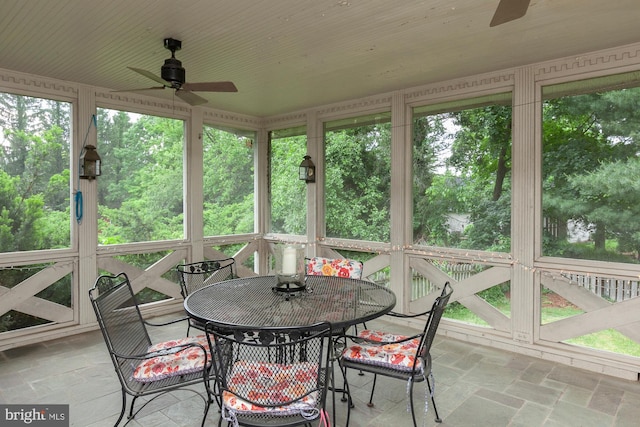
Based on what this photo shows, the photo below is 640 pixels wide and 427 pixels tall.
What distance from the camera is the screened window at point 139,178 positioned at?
458 centimetres

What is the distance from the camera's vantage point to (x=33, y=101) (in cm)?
379

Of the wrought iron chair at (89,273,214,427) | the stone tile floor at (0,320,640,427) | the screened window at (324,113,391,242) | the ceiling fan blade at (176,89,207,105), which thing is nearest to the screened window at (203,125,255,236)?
the screened window at (324,113,391,242)

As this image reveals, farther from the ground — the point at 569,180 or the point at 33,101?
the point at 33,101

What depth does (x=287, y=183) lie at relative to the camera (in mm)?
5723

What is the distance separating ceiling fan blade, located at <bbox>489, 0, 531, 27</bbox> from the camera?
1.71 metres

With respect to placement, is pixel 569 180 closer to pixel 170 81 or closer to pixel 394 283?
pixel 394 283

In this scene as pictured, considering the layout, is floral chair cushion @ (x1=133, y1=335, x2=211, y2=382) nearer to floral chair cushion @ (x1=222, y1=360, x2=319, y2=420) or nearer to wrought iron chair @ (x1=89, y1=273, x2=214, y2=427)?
wrought iron chair @ (x1=89, y1=273, x2=214, y2=427)

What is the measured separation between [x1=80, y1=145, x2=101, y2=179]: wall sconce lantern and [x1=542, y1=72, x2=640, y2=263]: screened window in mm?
4458

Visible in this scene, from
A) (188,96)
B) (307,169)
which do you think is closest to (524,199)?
(307,169)

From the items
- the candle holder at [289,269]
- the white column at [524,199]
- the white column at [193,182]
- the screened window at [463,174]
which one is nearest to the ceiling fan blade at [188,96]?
the candle holder at [289,269]

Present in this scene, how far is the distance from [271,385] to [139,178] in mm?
4175

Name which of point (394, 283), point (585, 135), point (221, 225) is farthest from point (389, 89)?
point (221, 225)

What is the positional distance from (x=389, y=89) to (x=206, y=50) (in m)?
2.10

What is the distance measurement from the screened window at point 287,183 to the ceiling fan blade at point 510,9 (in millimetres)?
3699
